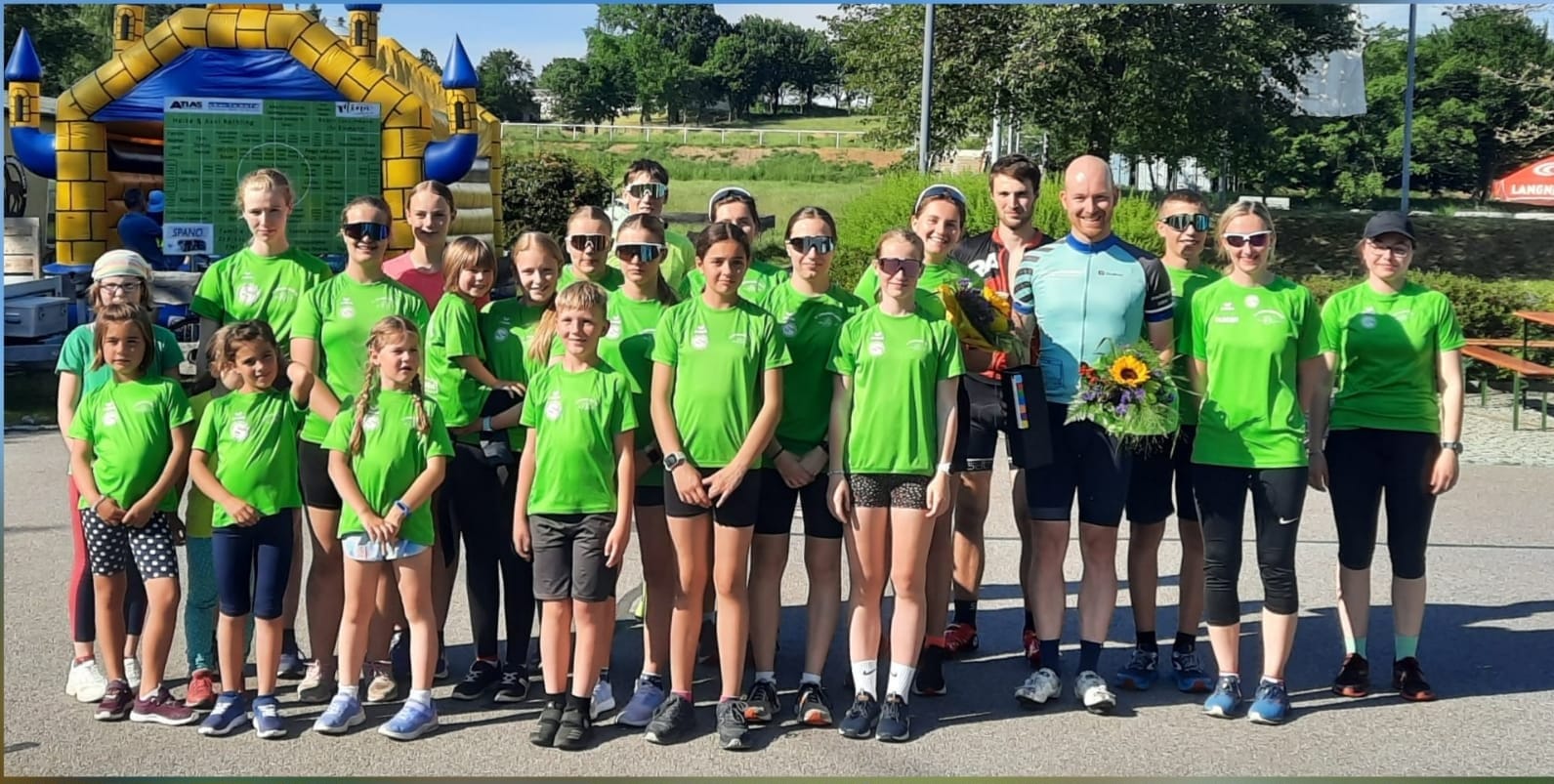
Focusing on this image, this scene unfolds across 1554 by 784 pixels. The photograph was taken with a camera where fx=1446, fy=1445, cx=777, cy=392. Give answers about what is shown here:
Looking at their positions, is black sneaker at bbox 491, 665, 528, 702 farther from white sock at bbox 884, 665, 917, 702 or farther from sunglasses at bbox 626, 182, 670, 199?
sunglasses at bbox 626, 182, 670, 199

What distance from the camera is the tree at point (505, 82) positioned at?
129 ft

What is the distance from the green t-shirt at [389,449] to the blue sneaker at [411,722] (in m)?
0.57

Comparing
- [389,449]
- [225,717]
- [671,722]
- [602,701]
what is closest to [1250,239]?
[671,722]

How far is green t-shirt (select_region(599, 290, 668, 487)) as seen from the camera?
509cm

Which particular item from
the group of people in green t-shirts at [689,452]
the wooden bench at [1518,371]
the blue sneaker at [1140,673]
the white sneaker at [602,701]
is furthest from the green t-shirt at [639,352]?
the wooden bench at [1518,371]

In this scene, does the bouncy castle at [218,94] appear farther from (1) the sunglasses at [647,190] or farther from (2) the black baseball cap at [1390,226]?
(2) the black baseball cap at [1390,226]

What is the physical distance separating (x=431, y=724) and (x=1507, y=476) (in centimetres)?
878

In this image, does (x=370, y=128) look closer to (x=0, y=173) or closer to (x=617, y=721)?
(x=0, y=173)

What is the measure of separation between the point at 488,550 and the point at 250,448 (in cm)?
93

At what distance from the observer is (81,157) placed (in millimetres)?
16766

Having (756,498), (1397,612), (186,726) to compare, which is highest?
(756,498)

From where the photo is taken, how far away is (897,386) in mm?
4867

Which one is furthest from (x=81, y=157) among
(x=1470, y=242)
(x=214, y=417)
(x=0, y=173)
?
(x=1470, y=242)

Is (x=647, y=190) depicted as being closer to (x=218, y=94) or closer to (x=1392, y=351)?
(x=1392, y=351)
